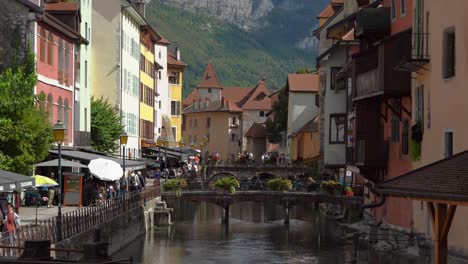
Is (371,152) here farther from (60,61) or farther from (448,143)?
(60,61)

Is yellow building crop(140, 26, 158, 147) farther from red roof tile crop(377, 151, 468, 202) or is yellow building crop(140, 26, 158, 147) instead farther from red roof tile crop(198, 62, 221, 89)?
red roof tile crop(198, 62, 221, 89)

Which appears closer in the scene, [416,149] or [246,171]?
[416,149]

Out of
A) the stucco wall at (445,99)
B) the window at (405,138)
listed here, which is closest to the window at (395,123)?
the window at (405,138)

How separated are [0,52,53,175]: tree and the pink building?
85.0 inches

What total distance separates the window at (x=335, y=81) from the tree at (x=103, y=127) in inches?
598

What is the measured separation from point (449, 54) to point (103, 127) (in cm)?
3619

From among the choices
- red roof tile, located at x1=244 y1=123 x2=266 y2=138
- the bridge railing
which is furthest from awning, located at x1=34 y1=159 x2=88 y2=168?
red roof tile, located at x1=244 y1=123 x2=266 y2=138

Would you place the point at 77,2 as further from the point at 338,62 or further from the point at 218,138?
the point at 218,138

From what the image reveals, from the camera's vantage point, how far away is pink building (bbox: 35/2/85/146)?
49281 millimetres

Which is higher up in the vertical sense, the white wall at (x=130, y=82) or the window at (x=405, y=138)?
the white wall at (x=130, y=82)

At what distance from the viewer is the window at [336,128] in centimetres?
6388

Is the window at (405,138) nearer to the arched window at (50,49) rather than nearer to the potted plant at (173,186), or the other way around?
the arched window at (50,49)

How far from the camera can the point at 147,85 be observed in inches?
3765

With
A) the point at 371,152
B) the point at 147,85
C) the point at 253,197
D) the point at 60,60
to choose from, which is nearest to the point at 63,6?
the point at 60,60
